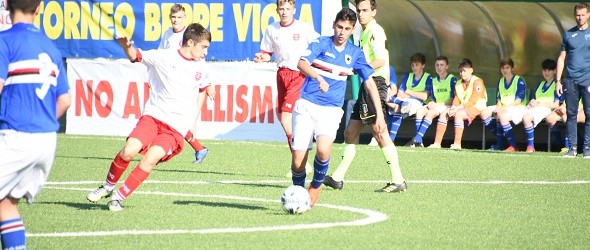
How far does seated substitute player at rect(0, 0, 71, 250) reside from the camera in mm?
6746

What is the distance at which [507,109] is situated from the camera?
21.2 metres

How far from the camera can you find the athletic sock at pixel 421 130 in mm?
21231

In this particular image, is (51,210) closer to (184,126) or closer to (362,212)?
(184,126)

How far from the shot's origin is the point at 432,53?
2402 centimetres

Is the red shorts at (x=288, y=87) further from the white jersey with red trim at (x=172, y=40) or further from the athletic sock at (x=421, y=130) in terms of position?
the athletic sock at (x=421, y=130)

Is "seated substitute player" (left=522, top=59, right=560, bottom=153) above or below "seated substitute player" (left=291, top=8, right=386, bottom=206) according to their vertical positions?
below

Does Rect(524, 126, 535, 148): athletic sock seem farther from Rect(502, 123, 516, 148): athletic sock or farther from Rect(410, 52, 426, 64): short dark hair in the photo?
Rect(410, 52, 426, 64): short dark hair

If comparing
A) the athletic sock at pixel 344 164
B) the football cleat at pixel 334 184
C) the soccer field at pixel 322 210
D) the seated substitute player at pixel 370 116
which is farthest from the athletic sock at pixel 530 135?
the football cleat at pixel 334 184

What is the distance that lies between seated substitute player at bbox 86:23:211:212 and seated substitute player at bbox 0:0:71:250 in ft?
9.60

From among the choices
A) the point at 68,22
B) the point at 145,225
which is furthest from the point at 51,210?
the point at 68,22

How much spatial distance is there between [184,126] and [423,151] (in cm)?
908

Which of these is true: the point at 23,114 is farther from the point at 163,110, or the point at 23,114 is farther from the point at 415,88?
the point at 415,88

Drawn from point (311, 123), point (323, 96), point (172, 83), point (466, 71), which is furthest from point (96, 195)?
point (466, 71)

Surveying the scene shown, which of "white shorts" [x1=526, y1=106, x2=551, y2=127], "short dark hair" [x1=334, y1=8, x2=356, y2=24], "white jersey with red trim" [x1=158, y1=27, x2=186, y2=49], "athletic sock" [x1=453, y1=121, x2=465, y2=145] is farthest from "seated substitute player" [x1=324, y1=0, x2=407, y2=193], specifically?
"white shorts" [x1=526, y1=106, x2=551, y2=127]
